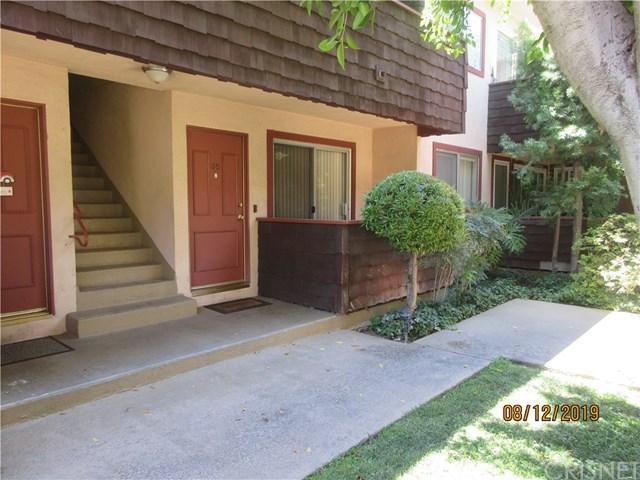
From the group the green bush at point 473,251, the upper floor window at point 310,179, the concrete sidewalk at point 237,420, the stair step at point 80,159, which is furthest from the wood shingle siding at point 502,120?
the stair step at point 80,159

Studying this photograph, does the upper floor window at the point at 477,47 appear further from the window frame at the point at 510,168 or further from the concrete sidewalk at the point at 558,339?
the concrete sidewalk at the point at 558,339

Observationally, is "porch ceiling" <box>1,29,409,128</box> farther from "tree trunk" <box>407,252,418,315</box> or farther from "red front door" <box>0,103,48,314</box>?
"tree trunk" <box>407,252,418,315</box>

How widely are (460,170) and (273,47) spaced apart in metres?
6.02

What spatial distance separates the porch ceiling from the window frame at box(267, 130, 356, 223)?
378mm

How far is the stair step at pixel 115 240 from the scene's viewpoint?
5488 millimetres

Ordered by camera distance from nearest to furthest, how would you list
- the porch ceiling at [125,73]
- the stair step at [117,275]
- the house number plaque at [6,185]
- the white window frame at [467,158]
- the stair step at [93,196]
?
1. the porch ceiling at [125,73]
2. the house number plaque at [6,185]
3. the stair step at [117,275]
4. the stair step at [93,196]
5. the white window frame at [467,158]

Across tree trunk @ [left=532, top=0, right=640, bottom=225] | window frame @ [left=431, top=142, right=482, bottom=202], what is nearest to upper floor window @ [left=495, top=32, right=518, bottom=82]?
window frame @ [left=431, top=142, right=482, bottom=202]

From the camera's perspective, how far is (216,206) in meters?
5.73

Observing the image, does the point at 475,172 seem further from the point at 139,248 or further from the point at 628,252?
the point at 139,248

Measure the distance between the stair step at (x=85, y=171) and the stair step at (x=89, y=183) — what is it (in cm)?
12

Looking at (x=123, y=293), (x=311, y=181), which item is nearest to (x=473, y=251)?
(x=311, y=181)

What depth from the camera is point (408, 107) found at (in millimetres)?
6250

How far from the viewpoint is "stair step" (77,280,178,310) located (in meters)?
4.66

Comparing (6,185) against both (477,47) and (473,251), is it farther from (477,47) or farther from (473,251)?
(477,47)
